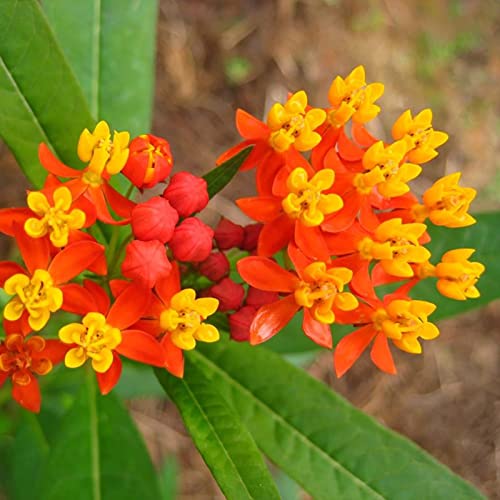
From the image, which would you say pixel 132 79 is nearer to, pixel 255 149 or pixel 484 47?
pixel 255 149

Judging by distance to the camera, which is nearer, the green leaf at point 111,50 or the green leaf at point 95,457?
the green leaf at point 95,457

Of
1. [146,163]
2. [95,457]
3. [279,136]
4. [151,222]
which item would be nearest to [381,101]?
[279,136]

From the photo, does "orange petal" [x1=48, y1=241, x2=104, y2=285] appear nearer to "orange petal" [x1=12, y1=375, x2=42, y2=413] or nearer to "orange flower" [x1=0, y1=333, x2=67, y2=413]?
"orange flower" [x1=0, y1=333, x2=67, y2=413]

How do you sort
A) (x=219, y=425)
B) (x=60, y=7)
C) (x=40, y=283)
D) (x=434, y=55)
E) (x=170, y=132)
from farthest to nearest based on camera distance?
(x=434, y=55), (x=170, y=132), (x=60, y=7), (x=219, y=425), (x=40, y=283)

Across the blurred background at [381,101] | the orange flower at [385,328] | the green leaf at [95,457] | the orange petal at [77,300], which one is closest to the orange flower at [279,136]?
the orange flower at [385,328]

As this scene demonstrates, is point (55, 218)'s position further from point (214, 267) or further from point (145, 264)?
point (214, 267)

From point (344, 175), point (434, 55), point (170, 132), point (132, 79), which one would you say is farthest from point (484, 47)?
point (344, 175)

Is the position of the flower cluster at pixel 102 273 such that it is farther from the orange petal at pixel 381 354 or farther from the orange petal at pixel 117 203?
the orange petal at pixel 381 354
